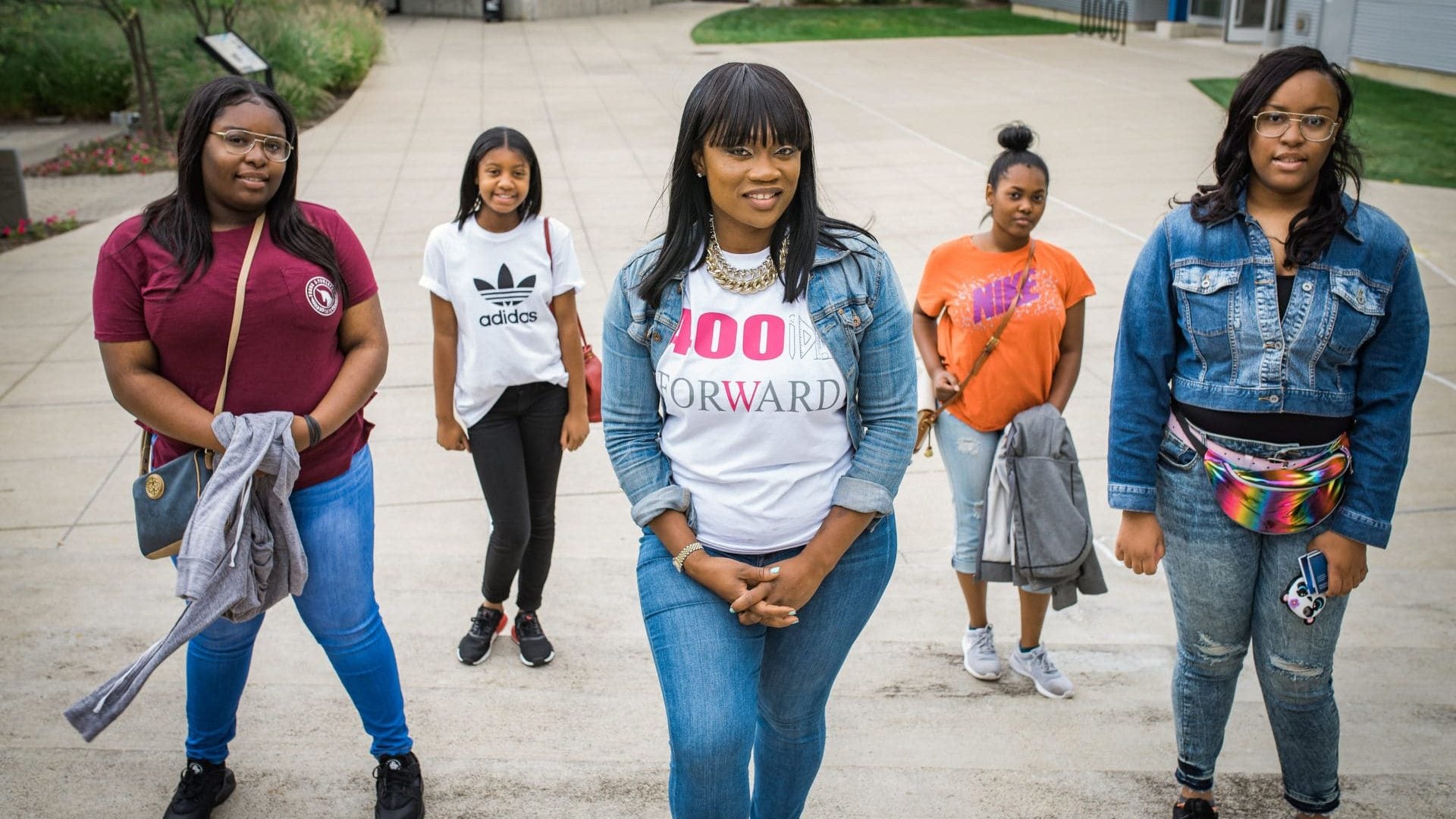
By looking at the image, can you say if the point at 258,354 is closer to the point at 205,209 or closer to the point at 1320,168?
the point at 205,209

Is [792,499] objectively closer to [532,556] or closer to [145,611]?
[532,556]

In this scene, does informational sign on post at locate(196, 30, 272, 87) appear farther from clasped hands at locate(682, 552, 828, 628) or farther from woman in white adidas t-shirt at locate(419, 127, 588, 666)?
clasped hands at locate(682, 552, 828, 628)

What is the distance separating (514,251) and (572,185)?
31.5 feet

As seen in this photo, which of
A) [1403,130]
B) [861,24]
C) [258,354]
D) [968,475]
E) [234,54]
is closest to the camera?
[258,354]

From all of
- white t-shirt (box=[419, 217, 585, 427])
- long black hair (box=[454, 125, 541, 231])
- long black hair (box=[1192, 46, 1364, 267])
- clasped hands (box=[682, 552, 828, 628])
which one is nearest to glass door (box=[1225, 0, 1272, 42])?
long black hair (box=[454, 125, 541, 231])

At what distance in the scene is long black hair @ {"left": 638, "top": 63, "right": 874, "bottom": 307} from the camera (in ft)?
8.47

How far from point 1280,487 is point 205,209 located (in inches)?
105

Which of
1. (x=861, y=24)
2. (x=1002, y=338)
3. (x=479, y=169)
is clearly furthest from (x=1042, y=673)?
(x=861, y=24)

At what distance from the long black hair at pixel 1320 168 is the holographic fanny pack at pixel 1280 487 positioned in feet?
1.51

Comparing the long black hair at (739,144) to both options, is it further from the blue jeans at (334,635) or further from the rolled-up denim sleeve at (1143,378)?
the blue jeans at (334,635)

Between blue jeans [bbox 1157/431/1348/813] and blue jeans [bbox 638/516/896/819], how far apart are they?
2.46 ft

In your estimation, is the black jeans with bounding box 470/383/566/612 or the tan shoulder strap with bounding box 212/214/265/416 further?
the black jeans with bounding box 470/383/566/612

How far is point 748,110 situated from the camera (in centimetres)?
258

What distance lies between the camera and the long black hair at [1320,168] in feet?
9.30
